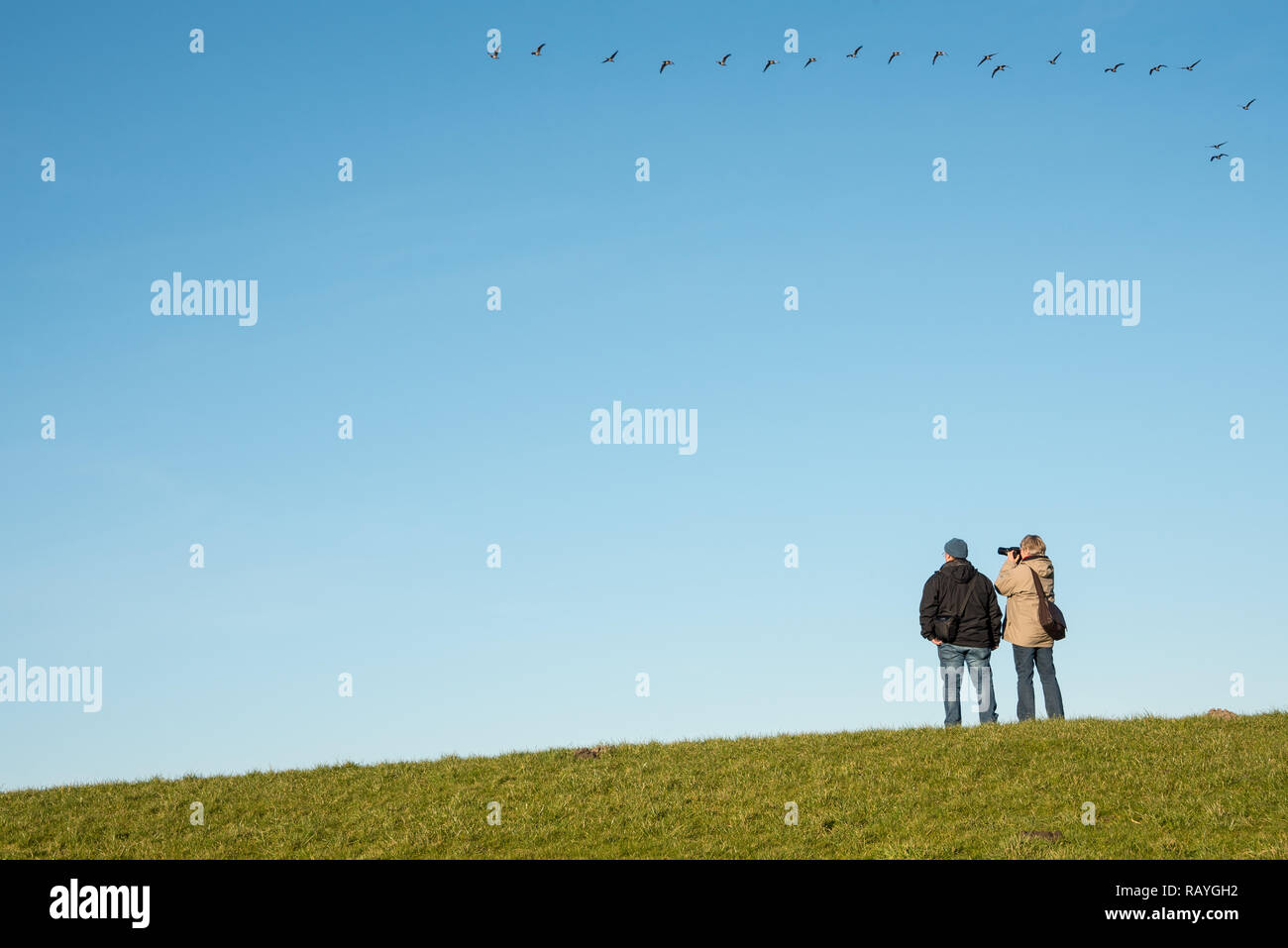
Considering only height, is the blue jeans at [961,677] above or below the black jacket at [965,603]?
below

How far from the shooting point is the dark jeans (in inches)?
862

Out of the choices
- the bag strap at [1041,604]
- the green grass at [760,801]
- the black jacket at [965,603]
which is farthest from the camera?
the black jacket at [965,603]

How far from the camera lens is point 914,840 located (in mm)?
14891

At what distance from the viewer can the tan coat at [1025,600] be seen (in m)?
21.8

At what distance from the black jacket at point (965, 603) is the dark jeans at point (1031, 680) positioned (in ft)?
1.91

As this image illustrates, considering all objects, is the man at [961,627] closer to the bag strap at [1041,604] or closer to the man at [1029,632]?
the man at [1029,632]

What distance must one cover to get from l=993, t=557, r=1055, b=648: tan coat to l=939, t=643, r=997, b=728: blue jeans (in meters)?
0.74

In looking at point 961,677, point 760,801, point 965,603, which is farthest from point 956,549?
point 760,801

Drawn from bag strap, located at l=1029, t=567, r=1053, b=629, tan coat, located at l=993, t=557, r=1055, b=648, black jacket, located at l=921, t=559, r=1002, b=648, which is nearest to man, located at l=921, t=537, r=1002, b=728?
black jacket, located at l=921, t=559, r=1002, b=648

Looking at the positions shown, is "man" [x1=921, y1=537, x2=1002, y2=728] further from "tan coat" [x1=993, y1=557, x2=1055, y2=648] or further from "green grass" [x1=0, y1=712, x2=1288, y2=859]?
"green grass" [x1=0, y1=712, x2=1288, y2=859]

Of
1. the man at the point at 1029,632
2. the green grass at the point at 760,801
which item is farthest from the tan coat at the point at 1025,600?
the green grass at the point at 760,801

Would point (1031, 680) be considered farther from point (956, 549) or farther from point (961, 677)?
point (956, 549)

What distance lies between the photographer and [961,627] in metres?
21.8
